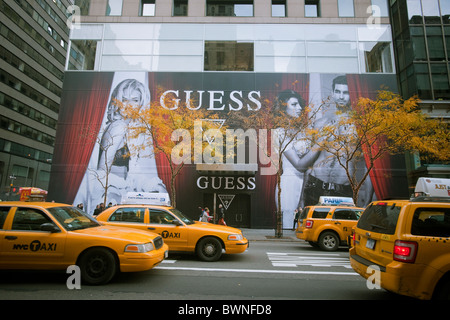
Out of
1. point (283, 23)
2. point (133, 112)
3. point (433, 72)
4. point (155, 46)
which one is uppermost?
point (283, 23)

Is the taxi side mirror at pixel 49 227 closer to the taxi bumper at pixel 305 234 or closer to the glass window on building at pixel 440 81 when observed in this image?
the taxi bumper at pixel 305 234

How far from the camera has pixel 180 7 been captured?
2502 centimetres

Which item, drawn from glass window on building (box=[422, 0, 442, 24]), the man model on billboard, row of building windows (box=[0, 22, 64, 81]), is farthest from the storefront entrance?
row of building windows (box=[0, 22, 64, 81])

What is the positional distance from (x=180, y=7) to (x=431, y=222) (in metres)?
27.1

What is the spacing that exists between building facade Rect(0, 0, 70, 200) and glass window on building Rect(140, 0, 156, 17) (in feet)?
94.9

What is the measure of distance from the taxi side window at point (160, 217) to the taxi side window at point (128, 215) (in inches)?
11.2

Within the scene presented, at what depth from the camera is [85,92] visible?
874 inches

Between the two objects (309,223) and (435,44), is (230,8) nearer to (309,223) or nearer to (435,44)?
(435,44)

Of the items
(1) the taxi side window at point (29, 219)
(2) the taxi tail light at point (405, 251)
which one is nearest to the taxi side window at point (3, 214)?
(1) the taxi side window at point (29, 219)

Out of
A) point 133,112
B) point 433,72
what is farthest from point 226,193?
point 433,72

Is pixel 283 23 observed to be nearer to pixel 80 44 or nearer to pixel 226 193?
pixel 226 193

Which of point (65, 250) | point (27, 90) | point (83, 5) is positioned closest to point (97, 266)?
point (65, 250)

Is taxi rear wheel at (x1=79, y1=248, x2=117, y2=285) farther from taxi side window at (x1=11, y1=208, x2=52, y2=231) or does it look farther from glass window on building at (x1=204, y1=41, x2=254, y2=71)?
glass window on building at (x1=204, y1=41, x2=254, y2=71)
